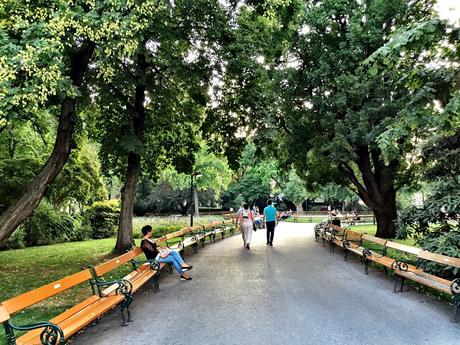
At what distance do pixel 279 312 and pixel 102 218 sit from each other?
2190cm

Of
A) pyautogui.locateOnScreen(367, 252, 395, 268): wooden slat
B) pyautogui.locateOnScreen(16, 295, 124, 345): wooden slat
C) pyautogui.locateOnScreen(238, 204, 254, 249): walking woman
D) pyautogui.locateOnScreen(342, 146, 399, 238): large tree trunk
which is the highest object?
pyautogui.locateOnScreen(342, 146, 399, 238): large tree trunk

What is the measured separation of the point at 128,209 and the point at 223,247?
12.9 ft

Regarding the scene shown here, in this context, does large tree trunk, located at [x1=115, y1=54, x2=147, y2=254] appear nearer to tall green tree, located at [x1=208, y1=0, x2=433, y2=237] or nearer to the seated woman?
tall green tree, located at [x1=208, y1=0, x2=433, y2=237]

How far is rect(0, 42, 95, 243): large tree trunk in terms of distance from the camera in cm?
852

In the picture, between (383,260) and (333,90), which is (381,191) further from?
(383,260)

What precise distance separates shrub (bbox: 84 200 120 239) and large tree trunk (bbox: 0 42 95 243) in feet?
57.4

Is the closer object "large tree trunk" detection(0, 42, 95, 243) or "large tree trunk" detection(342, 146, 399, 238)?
"large tree trunk" detection(0, 42, 95, 243)

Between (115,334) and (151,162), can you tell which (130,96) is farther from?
(115,334)

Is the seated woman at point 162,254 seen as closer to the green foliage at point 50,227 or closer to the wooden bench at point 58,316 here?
the wooden bench at point 58,316

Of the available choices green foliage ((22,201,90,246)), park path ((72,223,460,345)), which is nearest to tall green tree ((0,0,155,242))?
park path ((72,223,460,345))

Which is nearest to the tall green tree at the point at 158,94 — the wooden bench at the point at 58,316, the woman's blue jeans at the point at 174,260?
the woman's blue jeans at the point at 174,260

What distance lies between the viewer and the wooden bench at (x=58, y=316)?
4.32m

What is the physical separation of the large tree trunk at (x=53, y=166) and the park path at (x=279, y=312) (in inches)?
121

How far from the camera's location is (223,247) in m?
15.6
